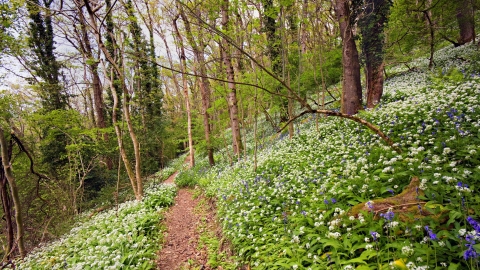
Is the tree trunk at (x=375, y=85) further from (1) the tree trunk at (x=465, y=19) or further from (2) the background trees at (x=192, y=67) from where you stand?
(1) the tree trunk at (x=465, y=19)

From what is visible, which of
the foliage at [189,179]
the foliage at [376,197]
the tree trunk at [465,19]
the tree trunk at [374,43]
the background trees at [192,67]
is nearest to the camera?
the foliage at [376,197]

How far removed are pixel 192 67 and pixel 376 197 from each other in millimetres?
13778

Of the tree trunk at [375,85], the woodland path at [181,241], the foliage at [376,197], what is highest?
the tree trunk at [375,85]

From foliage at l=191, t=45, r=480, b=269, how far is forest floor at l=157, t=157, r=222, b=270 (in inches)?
37.6

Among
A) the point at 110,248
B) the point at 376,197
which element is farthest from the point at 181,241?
the point at 376,197

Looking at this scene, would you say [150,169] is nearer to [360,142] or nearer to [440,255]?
[360,142]

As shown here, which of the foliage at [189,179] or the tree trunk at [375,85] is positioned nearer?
the tree trunk at [375,85]

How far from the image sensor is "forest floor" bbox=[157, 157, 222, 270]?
5148 mm

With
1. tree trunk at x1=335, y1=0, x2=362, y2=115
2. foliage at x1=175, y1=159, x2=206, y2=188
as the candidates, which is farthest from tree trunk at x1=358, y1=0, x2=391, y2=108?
foliage at x1=175, y1=159, x2=206, y2=188

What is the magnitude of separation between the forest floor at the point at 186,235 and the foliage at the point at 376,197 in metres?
0.95

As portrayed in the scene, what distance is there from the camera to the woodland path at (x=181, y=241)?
5105 mm

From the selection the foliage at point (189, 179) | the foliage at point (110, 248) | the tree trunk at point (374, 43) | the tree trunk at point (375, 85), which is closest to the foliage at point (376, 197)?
the foliage at point (110, 248)

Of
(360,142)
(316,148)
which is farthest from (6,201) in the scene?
(360,142)

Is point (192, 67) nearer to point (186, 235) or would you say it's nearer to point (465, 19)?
point (186, 235)
